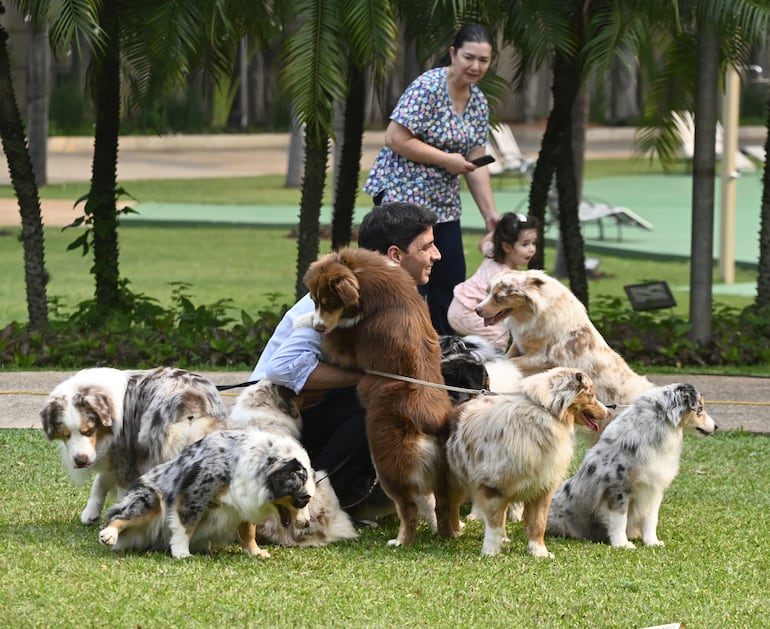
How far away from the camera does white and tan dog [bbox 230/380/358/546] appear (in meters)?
6.31

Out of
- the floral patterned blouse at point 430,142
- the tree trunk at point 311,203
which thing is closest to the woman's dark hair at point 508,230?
the floral patterned blouse at point 430,142

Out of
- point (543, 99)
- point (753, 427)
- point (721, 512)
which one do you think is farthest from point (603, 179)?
point (721, 512)

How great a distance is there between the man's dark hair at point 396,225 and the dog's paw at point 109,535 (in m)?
1.91

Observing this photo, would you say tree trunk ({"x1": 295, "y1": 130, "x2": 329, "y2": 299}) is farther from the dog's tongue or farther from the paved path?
the dog's tongue

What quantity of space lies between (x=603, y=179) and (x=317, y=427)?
28154 mm

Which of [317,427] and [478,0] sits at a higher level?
[478,0]

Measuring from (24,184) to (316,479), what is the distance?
6.68 metres

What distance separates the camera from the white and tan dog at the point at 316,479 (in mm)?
6309

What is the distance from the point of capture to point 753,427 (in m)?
9.41

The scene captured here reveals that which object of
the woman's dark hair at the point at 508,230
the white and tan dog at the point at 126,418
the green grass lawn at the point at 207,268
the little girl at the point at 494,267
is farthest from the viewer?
the green grass lawn at the point at 207,268

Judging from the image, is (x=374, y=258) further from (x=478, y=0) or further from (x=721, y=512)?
(x=478, y=0)

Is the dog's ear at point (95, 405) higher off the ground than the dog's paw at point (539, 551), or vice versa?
the dog's ear at point (95, 405)

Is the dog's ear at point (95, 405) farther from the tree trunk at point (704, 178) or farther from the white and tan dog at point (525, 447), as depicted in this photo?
the tree trunk at point (704, 178)

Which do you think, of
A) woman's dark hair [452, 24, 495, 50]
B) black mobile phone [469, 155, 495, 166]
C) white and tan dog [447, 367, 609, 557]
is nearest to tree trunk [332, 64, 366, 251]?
black mobile phone [469, 155, 495, 166]
